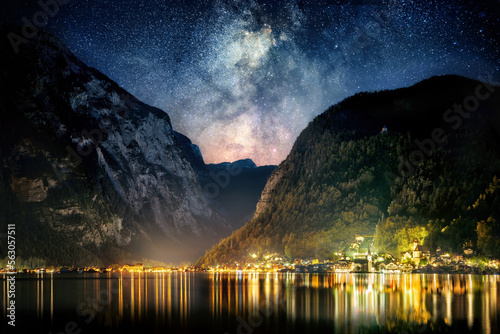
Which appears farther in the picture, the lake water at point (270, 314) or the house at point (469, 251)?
the house at point (469, 251)

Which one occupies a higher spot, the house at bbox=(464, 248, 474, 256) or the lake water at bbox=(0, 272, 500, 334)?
the lake water at bbox=(0, 272, 500, 334)

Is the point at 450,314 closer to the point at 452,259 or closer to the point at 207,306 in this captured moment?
the point at 207,306

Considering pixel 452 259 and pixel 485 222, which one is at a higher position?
pixel 485 222

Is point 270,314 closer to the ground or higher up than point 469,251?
higher up

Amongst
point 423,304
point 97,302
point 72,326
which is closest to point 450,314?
point 423,304

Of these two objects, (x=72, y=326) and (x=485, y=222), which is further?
(x=485, y=222)

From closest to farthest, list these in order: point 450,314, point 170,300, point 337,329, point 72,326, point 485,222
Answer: point 337,329, point 72,326, point 450,314, point 170,300, point 485,222

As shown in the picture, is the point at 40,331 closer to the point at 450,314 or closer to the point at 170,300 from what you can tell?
the point at 170,300

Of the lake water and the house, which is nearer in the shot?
the lake water

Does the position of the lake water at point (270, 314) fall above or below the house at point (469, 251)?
above

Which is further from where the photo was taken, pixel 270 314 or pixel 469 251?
pixel 469 251

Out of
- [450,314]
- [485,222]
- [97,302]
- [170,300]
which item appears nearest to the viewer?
[450,314]
